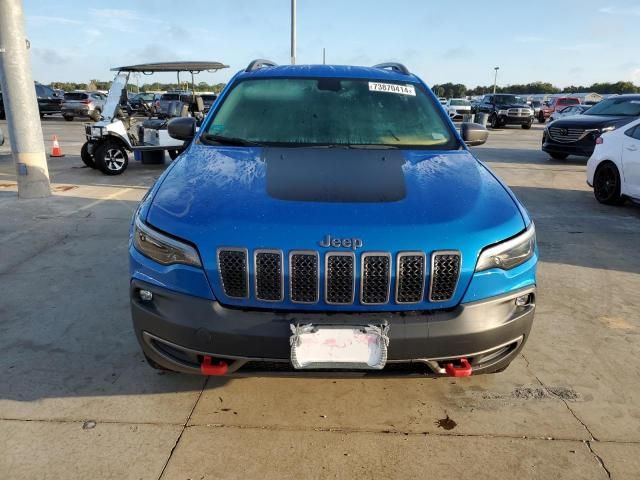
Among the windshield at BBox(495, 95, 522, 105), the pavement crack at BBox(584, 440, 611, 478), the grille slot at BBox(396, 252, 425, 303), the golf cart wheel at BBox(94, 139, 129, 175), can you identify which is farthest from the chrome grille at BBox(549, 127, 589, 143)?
the windshield at BBox(495, 95, 522, 105)

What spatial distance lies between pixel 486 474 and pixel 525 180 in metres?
8.86

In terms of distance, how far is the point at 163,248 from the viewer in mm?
2307

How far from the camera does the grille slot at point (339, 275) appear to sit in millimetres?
2170

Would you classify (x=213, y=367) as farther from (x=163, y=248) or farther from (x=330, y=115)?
(x=330, y=115)

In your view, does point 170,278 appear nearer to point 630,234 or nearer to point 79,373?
point 79,373

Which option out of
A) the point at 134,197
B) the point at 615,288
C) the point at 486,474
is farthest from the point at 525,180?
the point at 486,474

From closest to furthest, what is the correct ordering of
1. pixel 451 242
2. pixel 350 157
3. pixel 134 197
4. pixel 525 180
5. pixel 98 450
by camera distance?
pixel 451 242 → pixel 98 450 → pixel 350 157 → pixel 134 197 → pixel 525 180

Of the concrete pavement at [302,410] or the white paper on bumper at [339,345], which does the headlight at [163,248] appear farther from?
the concrete pavement at [302,410]

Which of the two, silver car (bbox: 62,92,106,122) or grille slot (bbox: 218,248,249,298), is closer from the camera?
grille slot (bbox: 218,248,249,298)

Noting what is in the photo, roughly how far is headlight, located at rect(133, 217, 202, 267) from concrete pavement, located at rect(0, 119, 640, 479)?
89 cm

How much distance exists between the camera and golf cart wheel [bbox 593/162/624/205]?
303 inches

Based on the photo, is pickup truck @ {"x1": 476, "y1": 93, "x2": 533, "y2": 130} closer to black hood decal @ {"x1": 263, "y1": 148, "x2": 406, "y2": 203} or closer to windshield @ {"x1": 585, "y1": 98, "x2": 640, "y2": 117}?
windshield @ {"x1": 585, "y1": 98, "x2": 640, "y2": 117}

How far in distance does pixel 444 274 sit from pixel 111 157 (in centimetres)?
922

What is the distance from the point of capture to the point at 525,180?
10172mm
